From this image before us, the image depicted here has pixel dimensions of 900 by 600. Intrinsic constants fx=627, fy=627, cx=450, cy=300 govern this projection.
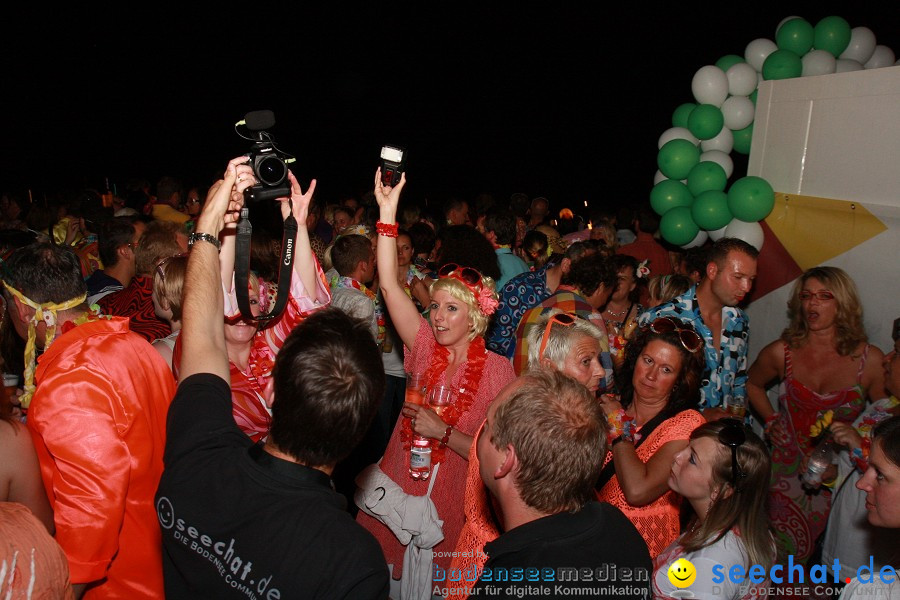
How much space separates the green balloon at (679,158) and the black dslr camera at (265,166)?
4.29m

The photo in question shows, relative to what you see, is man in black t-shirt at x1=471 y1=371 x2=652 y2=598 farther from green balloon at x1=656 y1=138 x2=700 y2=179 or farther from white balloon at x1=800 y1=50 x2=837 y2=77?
white balloon at x1=800 y1=50 x2=837 y2=77

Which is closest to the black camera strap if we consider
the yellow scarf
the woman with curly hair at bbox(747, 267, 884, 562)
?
the yellow scarf

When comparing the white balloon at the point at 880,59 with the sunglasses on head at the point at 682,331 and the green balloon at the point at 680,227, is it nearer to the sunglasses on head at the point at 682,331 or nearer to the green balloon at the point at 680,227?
the green balloon at the point at 680,227

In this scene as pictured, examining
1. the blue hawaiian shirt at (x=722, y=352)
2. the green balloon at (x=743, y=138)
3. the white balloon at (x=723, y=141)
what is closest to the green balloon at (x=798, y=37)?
the green balloon at (x=743, y=138)

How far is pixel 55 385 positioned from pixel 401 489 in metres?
1.33

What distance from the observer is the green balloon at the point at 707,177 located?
203 inches

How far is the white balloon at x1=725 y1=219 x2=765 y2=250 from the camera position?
4848mm

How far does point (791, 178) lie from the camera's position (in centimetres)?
477

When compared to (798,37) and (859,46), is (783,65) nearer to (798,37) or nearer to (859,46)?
(798,37)

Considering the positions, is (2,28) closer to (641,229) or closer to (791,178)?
(641,229)

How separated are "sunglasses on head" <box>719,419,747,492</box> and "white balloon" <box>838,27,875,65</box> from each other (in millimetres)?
4789

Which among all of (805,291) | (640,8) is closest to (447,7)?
(640,8)

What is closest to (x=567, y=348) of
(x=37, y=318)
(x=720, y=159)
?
(x=37, y=318)

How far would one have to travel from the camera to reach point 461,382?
2.70 metres
